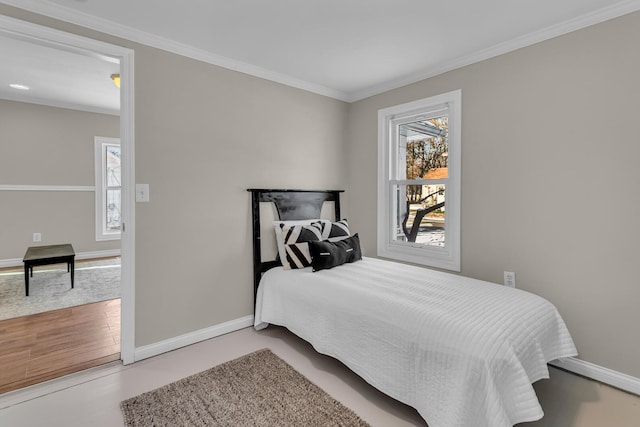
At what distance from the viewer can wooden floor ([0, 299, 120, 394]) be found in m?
2.18

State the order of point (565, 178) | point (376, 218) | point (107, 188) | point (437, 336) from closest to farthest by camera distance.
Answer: point (437, 336)
point (565, 178)
point (376, 218)
point (107, 188)

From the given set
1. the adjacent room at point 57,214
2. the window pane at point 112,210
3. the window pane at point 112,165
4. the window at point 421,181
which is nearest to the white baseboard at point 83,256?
the adjacent room at point 57,214

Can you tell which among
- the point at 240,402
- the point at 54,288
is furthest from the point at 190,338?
the point at 54,288

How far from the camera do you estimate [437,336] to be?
5.22 ft

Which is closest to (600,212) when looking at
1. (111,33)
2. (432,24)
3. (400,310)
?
(400,310)

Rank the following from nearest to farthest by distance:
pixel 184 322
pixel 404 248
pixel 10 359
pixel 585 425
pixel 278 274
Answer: pixel 585 425 → pixel 10 359 → pixel 184 322 → pixel 278 274 → pixel 404 248

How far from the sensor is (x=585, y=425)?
167cm

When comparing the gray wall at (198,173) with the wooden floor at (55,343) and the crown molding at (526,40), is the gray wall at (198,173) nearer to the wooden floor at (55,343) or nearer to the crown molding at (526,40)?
the wooden floor at (55,343)

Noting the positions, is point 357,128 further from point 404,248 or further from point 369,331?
point 369,331

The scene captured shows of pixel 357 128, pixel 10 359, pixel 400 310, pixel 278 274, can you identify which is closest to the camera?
pixel 400 310

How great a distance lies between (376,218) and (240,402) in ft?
7.48

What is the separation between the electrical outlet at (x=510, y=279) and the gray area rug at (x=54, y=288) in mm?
4098

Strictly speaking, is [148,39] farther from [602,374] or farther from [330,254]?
[602,374]

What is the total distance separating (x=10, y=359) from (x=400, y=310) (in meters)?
2.86
